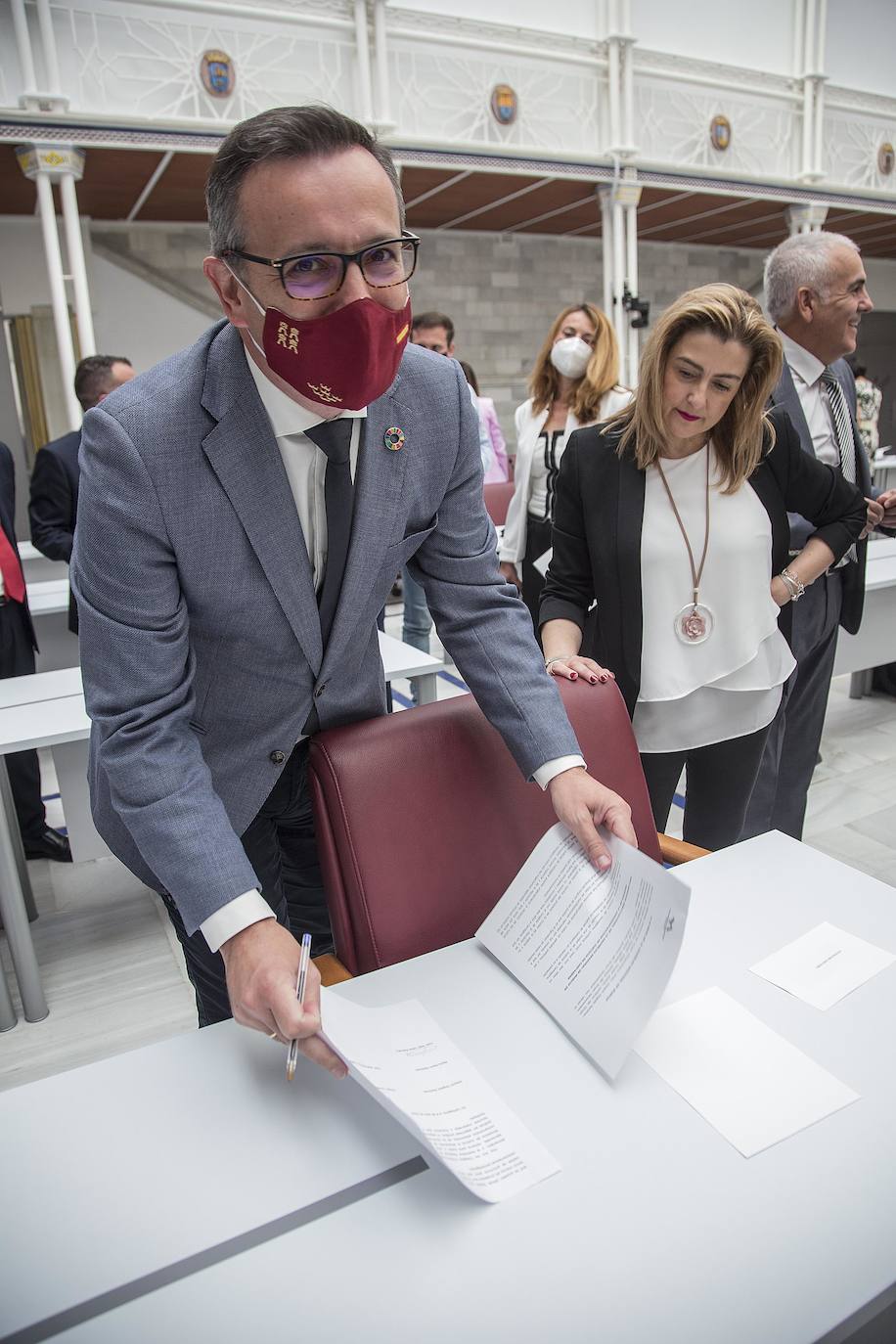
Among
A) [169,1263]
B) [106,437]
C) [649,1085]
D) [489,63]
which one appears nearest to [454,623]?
[106,437]

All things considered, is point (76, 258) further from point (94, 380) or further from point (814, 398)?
point (814, 398)

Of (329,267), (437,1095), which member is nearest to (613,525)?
(329,267)

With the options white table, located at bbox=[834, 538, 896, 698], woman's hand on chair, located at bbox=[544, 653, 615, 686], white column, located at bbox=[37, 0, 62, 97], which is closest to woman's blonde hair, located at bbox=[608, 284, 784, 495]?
woman's hand on chair, located at bbox=[544, 653, 615, 686]

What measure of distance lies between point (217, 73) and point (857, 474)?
6099 mm

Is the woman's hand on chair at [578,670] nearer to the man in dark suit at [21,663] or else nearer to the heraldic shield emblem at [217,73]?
the man in dark suit at [21,663]

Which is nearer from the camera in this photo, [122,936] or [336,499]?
[336,499]

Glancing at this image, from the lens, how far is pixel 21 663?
2.96 m

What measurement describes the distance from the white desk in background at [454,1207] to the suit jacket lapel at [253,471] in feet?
1.75

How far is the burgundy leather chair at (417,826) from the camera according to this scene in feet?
3.76

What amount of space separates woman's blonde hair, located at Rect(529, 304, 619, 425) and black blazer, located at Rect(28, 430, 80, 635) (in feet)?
6.15

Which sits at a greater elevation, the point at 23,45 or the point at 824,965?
the point at 23,45

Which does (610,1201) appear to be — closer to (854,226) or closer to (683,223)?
(683,223)

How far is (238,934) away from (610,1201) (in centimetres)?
43

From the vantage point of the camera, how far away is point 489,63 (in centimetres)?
713
